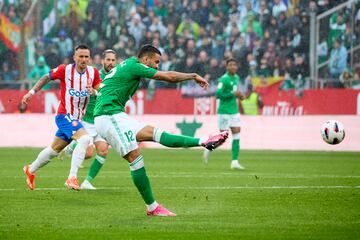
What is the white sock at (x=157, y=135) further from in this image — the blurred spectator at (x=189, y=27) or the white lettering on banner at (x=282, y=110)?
the blurred spectator at (x=189, y=27)

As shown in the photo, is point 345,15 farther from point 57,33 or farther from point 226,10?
point 57,33

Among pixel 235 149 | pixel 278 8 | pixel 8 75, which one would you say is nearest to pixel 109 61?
pixel 235 149

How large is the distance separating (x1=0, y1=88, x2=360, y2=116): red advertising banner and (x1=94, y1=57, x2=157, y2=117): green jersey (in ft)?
50.4

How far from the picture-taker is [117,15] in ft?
97.1

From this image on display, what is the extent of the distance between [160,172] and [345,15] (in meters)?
11.6

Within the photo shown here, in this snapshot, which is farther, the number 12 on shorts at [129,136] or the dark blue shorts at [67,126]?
the dark blue shorts at [67,126]

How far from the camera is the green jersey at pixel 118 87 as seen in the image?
10.8 meters

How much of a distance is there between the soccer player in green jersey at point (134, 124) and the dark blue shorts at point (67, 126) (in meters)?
2.79

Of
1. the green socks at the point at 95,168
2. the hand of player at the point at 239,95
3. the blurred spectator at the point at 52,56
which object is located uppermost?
the blurred spectator at the point at 52,56

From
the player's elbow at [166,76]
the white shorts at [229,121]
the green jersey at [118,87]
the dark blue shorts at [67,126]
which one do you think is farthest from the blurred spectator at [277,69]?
the player's elbow at [166,76]

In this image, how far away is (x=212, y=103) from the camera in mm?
26594

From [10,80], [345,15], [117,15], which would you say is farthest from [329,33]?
[10,80]

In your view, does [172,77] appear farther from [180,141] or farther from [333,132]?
[333,132]

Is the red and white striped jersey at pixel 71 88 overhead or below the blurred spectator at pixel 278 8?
below
